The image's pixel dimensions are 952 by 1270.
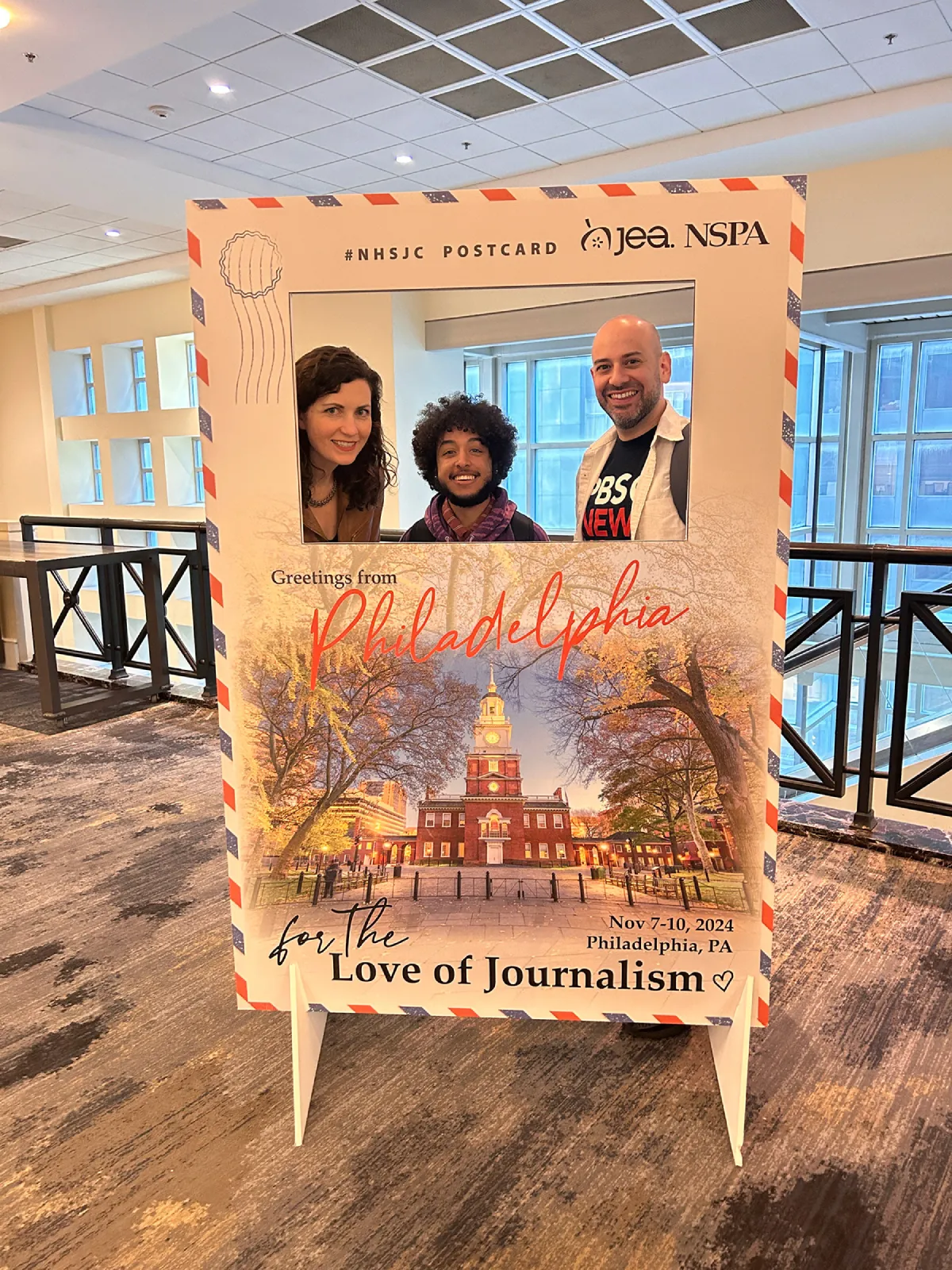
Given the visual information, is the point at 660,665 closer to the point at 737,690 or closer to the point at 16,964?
the point at 737,690

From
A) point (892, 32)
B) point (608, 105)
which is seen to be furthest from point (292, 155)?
point (892, 32)

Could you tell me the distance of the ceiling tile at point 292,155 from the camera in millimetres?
5825

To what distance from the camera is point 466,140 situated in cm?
582

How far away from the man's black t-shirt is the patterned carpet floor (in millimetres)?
1168

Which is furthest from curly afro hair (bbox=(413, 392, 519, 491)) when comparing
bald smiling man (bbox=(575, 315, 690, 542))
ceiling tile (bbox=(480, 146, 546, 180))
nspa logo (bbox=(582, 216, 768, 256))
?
ceiling tile (bbox=(480, 146, 546, 180))

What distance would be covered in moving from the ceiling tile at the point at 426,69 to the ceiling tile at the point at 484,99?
13cm

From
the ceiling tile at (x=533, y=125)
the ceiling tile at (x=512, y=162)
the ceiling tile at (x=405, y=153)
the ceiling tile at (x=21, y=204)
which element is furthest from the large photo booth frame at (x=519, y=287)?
the ceiling tile at (x=21, y=204)

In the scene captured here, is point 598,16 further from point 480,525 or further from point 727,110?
point 480,525

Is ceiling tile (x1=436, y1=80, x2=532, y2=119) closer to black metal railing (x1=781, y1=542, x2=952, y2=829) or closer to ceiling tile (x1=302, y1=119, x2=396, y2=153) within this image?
ceiling tile (x1=302, y1=119, x2=396, y2=153)

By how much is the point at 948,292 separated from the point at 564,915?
5420 millimetres

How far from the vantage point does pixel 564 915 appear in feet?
5.48

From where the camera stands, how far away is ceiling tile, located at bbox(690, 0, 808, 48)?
410cm

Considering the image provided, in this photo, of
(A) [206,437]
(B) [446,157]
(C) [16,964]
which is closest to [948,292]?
(B) [446,157]

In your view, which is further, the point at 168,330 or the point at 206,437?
the point at 168,330
